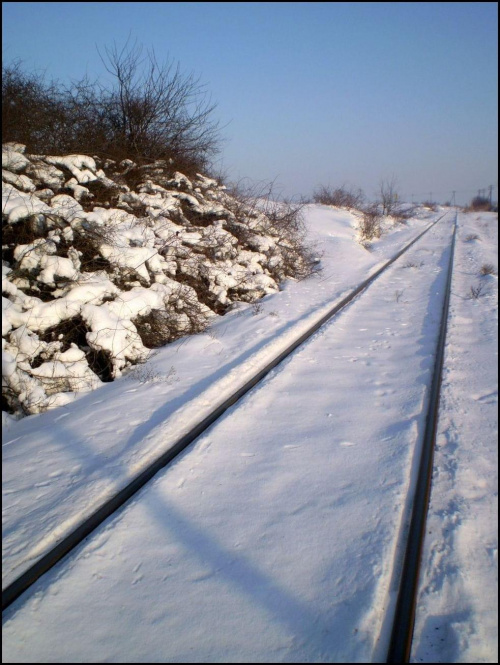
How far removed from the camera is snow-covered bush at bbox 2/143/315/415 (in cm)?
489

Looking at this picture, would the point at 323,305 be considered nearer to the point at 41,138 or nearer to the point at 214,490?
the point at 214,490

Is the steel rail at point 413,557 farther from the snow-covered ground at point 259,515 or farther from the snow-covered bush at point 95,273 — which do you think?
the snow-covered bush at point 95,273

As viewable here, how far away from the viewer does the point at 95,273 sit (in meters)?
6.01

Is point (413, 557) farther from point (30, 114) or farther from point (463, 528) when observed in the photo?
point (30, 114)

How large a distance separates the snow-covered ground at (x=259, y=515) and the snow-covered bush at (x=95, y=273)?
49cm

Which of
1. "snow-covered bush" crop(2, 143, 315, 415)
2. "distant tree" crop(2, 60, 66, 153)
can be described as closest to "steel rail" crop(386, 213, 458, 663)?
"snow-covered bush" crop(2, 143, 315, 415)

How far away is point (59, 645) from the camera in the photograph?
204cm

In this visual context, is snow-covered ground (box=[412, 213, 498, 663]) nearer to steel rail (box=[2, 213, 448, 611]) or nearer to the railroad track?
the railroad track

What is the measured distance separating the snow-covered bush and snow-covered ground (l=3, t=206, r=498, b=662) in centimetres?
49

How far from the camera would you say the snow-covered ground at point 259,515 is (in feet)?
6.84

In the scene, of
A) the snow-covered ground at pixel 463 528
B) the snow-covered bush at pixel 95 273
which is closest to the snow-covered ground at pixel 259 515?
the snow-covered ground at pixel 463 528

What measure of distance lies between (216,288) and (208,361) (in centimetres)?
313

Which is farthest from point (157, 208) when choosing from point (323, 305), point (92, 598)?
point (92, 598)

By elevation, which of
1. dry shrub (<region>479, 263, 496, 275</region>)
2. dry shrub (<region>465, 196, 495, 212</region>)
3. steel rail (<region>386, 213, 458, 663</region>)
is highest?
dry shrub (<region>465, 196, 495, 212</region>)
